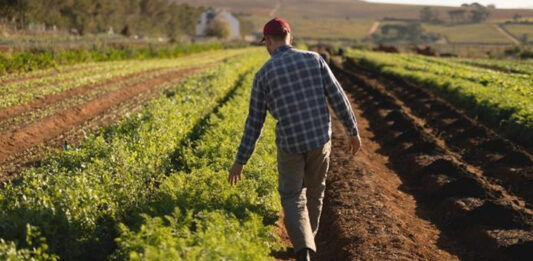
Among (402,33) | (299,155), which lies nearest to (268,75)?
(299,155)

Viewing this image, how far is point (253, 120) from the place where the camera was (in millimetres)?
5609

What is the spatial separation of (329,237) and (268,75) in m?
2.77

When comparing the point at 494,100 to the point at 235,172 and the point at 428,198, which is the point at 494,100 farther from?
the point at 235,172

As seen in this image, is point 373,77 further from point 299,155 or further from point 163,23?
point 163,23

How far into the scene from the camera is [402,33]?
16262 centimetres

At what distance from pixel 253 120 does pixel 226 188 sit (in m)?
0.96

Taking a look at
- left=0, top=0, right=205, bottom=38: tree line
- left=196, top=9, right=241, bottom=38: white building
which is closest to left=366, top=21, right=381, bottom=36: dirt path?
left=196, top=9, right=241, bottom=38: white building

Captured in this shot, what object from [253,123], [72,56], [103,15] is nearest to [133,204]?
[253,123]

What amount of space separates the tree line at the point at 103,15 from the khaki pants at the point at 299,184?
45791mm

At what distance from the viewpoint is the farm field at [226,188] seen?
4.91 m

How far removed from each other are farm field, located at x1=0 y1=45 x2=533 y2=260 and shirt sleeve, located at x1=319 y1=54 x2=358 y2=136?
1.31m

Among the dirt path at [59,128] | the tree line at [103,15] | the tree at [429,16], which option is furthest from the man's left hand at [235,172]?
the tree at [429,16]

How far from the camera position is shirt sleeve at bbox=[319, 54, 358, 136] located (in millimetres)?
5570

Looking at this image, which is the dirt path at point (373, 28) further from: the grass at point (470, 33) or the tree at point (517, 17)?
the tree at point (517, 17)
